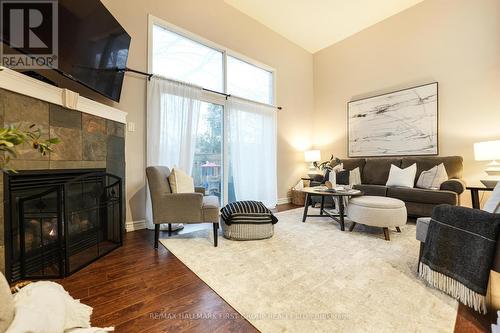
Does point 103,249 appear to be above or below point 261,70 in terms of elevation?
below

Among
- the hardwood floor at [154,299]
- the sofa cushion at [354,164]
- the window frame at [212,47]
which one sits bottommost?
the hardwood floor at [154,299]

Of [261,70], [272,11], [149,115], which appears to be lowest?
[149,115]

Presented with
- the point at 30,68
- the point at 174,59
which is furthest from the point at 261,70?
the point at 30,68

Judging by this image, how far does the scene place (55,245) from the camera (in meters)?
1.73

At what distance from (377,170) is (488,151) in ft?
4.67

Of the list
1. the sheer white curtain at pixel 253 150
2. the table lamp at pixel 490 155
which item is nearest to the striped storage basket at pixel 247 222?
the sheer white curtain at pixel 253 150

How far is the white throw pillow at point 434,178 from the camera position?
3.08 m

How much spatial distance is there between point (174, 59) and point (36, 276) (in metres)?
2.90

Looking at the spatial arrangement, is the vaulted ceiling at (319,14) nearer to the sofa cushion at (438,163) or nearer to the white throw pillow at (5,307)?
the sofa cushion at (438,163)

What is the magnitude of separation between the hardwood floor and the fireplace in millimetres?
247

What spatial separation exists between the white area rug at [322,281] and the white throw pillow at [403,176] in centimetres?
115

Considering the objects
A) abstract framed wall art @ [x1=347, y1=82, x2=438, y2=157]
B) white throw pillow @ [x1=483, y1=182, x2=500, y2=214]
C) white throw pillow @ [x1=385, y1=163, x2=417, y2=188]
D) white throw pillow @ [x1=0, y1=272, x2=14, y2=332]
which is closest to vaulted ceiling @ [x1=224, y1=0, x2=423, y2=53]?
abstract framed wall art @ [x1=347, y1=82, x2=438, y2=157]

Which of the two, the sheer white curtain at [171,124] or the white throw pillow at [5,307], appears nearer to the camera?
the white throw pillow at [5,307]

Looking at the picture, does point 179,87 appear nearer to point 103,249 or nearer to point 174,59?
point 174,59
